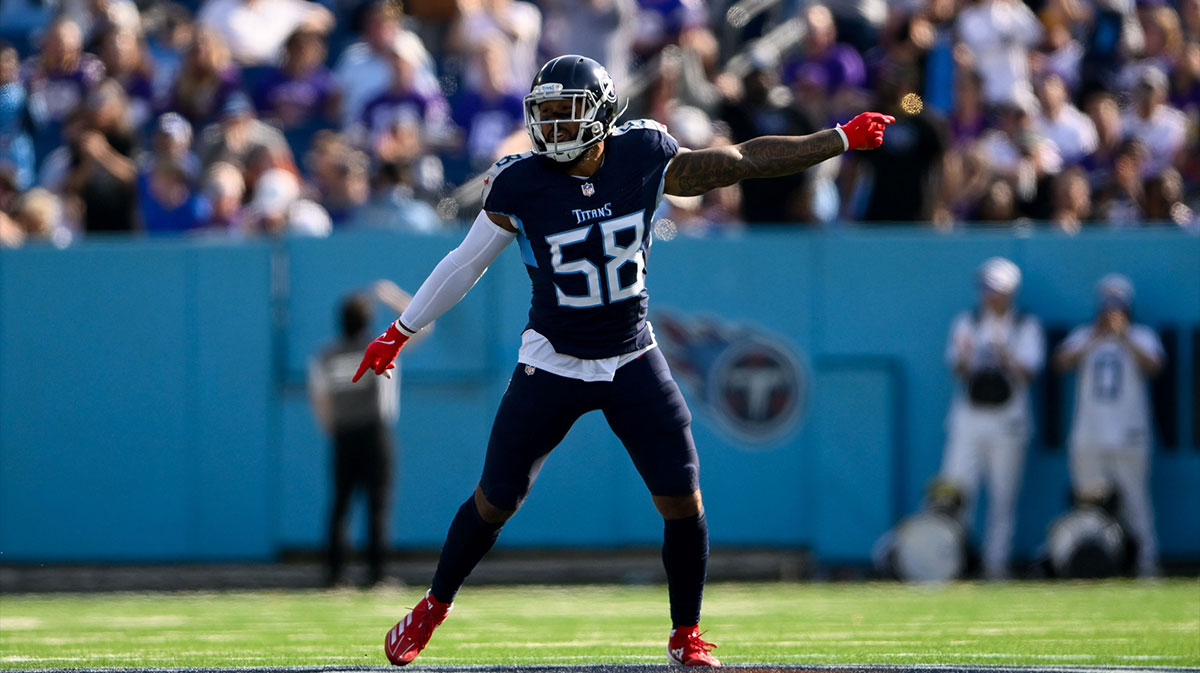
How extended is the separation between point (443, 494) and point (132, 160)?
139 inches

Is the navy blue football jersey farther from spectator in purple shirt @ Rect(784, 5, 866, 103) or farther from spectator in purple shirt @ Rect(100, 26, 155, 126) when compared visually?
spectator in purple shirt @ Rect(100, 26, 155, 126)

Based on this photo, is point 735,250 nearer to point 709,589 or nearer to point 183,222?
point 709,589

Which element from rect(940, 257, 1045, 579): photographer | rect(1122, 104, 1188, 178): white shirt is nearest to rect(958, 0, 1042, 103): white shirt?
rect(1122, 104, 1188, 178): white shirt

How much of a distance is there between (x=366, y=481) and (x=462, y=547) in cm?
566

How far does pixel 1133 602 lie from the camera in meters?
9.73

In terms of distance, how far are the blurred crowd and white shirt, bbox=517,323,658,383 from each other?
680cm

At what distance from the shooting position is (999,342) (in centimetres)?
1211

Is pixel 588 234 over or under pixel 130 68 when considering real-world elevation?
under

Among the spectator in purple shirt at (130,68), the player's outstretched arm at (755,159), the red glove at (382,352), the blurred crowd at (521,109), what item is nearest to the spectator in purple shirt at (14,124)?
the blurred crowd at (521,109)

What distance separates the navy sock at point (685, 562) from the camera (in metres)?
6.12

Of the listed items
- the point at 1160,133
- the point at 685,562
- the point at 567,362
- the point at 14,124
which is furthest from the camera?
the point at 14,124

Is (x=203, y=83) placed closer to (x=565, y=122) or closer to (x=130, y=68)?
(x=130, y=68)

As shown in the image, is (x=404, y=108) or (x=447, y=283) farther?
(x=404, y=108)

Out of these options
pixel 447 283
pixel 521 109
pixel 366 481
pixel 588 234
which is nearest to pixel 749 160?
pixel 588 234
